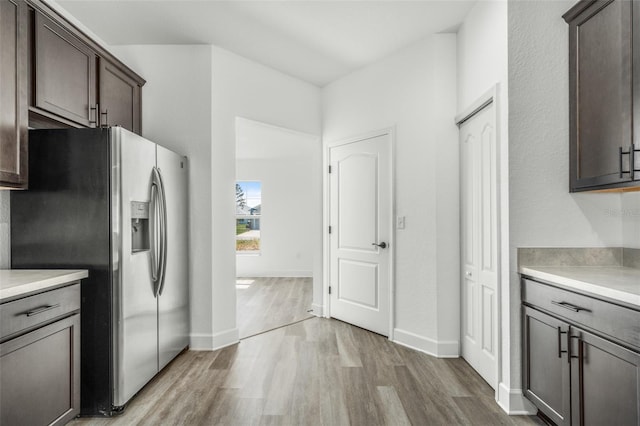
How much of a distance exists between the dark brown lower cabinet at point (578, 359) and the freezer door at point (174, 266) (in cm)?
254

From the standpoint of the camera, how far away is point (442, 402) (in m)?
2.32

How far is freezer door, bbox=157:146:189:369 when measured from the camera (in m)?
2.82

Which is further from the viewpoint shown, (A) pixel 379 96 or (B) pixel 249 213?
(B) pixel 249 213

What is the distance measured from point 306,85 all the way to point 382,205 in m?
1.76

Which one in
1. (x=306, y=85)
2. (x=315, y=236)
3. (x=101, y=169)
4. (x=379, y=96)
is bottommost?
(x=315, y=236)

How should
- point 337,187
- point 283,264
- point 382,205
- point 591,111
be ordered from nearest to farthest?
point 591,111 → point 382,205 → point 337,187 → point 283,264

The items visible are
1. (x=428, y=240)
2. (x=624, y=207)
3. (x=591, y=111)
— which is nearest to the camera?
(x=591, y=111)

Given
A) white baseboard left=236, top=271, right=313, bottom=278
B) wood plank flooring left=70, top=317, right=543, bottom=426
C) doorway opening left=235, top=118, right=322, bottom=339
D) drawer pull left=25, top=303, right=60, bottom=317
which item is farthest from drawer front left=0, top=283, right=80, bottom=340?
white baseboard left=236, top=271, right=313, bottom=278

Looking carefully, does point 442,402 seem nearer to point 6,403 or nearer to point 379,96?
point 6,403

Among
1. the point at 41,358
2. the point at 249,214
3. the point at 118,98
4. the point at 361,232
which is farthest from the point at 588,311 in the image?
the point at 249,214

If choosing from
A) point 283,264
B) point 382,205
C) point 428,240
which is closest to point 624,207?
point 428,240

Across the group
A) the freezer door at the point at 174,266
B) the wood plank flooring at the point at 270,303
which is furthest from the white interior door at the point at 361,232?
the freezer door at the point at 174,266

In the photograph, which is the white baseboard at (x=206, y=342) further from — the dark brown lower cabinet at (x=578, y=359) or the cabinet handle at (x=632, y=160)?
the cabinet handle at (x=632, y=160)

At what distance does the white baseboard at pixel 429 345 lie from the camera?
3094mm
